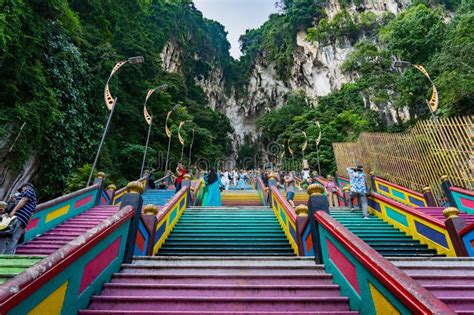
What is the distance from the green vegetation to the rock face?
1403 centimetres

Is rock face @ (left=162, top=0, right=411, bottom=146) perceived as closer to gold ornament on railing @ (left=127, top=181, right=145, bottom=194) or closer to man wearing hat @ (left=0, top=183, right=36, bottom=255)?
gold ornament on railing @ (left=127, top=181, right=145, bottom=194)

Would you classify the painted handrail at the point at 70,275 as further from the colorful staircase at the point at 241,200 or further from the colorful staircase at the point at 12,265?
the colorful staircase at the point at 241,200

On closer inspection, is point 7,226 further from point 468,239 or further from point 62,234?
point 468,239

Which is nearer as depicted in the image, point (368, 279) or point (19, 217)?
point (368, 279)

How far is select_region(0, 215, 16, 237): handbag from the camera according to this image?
3.44 metres

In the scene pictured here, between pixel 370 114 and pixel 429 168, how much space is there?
15.1 m

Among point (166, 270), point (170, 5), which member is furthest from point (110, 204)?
point (170, 5)

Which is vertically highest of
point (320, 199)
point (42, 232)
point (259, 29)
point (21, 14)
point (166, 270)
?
point (259, 29)

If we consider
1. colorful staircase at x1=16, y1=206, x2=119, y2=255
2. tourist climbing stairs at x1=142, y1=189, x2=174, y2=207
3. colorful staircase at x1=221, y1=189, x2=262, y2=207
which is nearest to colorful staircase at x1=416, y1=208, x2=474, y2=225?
colorful staircase at x1=221, y1=189, x2=262, y2=207

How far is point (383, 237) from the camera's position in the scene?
4914 mm

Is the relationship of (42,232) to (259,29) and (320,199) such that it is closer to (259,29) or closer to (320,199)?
(320,199)

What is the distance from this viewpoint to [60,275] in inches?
73.9

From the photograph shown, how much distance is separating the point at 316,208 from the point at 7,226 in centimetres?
435

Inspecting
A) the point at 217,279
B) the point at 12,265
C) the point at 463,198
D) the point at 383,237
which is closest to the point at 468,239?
the point at 383,237
